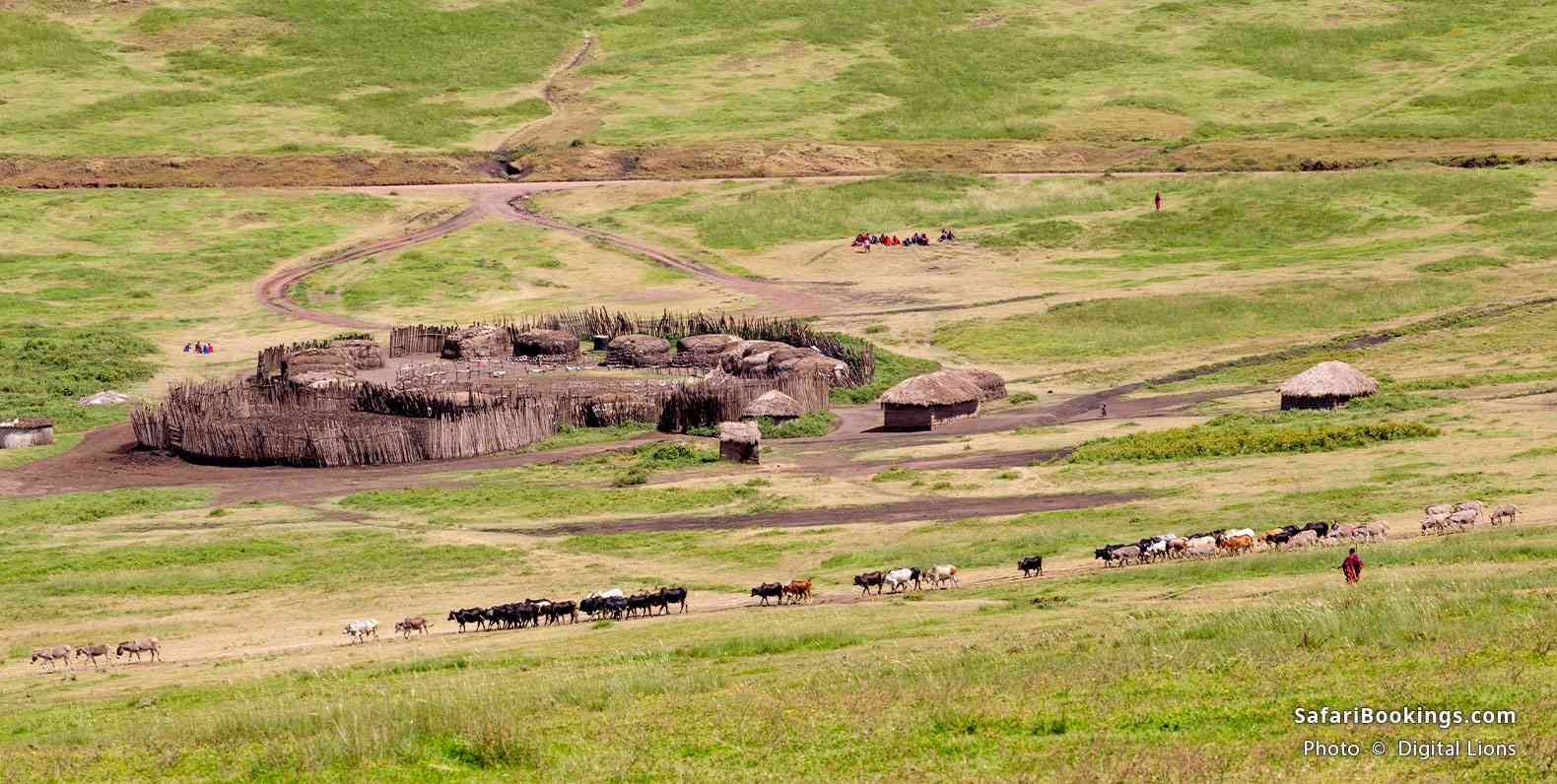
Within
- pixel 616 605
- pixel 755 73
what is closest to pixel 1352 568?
pixel 616 605

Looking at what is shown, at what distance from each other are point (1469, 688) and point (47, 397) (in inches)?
2769

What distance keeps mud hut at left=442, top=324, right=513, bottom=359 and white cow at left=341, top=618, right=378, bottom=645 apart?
47.9 metres

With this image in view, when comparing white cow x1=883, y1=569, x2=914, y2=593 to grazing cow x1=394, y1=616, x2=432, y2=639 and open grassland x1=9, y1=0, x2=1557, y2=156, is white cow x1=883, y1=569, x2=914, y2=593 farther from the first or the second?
open grassland x1=9, y1=0, x2=1557, y2=156

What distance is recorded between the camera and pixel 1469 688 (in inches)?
776

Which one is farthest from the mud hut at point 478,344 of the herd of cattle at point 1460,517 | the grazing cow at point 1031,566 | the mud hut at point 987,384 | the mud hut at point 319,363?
the herd of cattle at point 1460,517

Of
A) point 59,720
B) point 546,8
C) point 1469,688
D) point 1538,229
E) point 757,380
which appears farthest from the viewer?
point 546,8

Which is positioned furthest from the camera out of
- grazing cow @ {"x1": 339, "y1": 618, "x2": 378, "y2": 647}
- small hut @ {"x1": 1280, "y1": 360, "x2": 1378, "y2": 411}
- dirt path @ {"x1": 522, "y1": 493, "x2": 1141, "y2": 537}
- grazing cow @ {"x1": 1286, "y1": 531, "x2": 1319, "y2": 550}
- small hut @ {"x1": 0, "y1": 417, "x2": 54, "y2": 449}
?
small hut @ {"x1": 0, "y1": 417, "x2": 54, "y2": 449}

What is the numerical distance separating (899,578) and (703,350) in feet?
143

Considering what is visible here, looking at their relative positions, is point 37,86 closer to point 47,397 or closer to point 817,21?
point 817,21

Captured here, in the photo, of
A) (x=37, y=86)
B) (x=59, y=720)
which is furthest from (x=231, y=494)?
(x=37, y=86)

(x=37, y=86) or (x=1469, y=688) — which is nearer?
(x=1469, y=688)

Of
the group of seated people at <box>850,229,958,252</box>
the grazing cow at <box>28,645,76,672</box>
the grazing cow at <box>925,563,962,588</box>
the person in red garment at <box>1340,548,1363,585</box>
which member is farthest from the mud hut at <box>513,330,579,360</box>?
the person in red garment at <box>1340,548,1363,585</box>

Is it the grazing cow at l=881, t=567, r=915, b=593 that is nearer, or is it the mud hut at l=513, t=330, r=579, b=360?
the grazing cow at l=881, t=567, r=915, b=593

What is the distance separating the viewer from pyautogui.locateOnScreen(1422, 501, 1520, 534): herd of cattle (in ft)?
122
